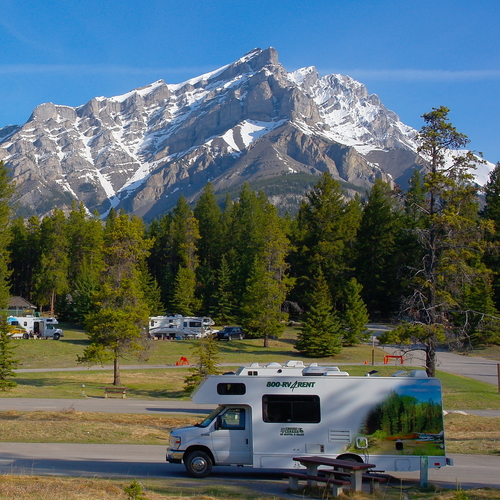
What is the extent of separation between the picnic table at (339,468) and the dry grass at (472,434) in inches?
252

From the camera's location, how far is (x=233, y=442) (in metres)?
13.1

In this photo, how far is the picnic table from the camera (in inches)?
447

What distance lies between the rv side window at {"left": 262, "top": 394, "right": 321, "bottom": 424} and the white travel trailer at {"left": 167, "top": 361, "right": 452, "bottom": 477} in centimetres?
2

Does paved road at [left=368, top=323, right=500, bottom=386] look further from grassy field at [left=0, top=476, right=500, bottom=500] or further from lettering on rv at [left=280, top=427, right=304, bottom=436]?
grassy field at [left=0, top=476, right=500, bottom=500]

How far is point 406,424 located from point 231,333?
47.1 m

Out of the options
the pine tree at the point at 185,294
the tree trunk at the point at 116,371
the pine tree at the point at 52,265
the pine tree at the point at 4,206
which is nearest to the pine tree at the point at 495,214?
the pine tree at the point at 185,294

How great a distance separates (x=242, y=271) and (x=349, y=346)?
970 inches

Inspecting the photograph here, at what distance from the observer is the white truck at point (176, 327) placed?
63.3 metres

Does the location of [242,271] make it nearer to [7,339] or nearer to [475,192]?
[7,339]

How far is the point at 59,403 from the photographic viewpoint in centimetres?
2612

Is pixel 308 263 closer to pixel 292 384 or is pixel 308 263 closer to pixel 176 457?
pixel 292 384

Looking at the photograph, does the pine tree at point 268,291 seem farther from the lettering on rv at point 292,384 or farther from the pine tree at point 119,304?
the lettering on rv at point 292,384

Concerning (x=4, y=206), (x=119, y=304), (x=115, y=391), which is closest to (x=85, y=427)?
(x=115, y=391)

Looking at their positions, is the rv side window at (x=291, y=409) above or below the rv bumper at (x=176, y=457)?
above
